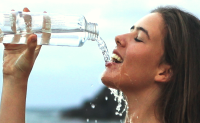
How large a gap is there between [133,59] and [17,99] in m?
1.05

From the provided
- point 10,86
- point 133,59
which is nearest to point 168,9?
point 133,59

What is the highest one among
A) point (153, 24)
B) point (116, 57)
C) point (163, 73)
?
point (153, 24)

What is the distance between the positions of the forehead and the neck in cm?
50

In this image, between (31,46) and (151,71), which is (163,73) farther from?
(31,46)

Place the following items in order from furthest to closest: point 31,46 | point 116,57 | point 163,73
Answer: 1. point 163,73
2. point 116,57
3. point 31,46

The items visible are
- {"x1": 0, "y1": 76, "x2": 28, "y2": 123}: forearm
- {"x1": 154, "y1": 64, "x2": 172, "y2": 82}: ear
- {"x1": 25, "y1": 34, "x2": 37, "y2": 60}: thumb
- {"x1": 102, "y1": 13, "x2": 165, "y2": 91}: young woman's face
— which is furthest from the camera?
{"x1": 154, "y1": 64, "x2": 172, "y2": 82}: ear

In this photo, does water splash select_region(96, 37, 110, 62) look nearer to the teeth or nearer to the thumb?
the teeth

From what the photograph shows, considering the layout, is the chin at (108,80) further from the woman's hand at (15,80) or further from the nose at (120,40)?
the woman's hand at (15,80)

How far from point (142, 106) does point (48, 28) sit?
1106mm

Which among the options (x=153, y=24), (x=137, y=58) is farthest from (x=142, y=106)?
(x=153, y=24)

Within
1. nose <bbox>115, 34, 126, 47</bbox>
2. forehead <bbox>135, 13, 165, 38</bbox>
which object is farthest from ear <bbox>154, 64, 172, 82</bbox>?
nose <bbox>115, 34, 126, 47</bbox>

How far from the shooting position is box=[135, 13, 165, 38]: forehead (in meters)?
3.95

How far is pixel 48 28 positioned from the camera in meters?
4.12

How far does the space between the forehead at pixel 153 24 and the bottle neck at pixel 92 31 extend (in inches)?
14.4
